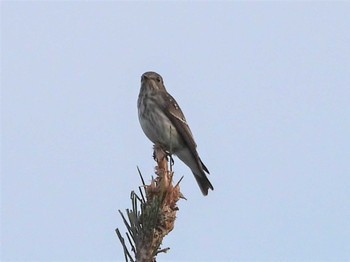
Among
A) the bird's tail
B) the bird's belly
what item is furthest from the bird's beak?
the bird's tail

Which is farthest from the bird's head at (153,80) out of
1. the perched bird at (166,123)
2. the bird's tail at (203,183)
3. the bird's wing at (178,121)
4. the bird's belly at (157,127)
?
the bird's tail at (203,183)

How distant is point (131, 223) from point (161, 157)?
0.76 metres

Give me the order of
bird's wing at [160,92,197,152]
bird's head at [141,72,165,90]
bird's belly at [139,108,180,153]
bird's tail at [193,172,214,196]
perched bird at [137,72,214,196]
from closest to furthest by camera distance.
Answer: bird's belly at [139,108,180,153] < perched bird at [137,72,214,196] < bird's wing at [160,92,197,152] < bird's tail at [193,172,214,196] < bird's head at [141,72,165,90]

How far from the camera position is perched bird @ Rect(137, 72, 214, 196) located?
9.16 m

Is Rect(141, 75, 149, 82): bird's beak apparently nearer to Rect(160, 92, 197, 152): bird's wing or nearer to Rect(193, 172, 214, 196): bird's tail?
Rect(160, 92, 197, 152): bird's wing

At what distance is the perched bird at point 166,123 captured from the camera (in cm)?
916

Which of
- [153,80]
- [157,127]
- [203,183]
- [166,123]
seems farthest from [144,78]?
[203,183]

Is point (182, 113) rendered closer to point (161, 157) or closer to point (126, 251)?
point (161, 157)

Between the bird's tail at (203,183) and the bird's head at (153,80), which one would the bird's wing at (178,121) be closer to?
the bird's head at (153,80)

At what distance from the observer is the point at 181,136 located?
9.66 metres

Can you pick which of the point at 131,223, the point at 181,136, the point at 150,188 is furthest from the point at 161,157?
the point at 181,136

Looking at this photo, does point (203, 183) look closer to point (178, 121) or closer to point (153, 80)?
point (178, 121)

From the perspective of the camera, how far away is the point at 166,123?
930 cm

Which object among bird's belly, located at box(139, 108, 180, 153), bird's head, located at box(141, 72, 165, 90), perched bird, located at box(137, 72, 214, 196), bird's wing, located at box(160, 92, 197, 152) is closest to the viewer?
bird's belly, located at box(139, 108, 180, 153)
